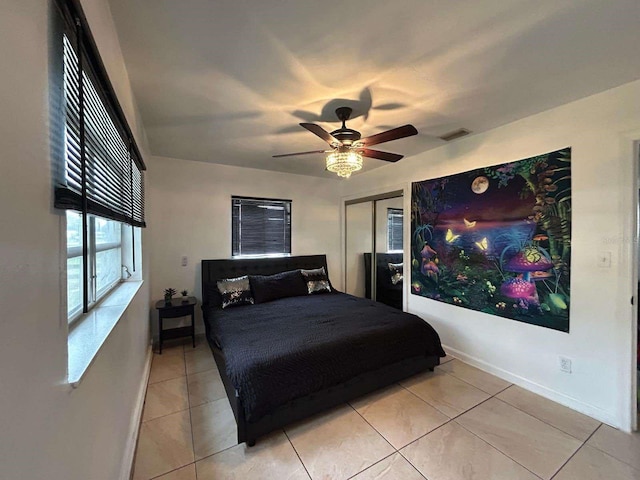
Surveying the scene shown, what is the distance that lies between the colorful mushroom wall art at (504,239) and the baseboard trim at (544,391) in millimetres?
551

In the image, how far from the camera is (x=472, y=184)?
2.77m

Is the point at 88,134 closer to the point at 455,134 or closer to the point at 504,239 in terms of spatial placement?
the point at 455,134

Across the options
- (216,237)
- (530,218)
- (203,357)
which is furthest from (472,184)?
(203,357)

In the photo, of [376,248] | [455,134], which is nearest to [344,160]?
[455,134]

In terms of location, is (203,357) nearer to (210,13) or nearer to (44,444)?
(44,444)

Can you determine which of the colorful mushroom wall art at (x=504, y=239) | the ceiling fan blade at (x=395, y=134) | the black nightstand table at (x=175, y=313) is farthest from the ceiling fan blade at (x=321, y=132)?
the black nightstand table at (x=175, y=313)

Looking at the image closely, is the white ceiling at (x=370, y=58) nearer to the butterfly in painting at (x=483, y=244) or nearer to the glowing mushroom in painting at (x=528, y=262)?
the butterfly in painting at (x=483, y=244)

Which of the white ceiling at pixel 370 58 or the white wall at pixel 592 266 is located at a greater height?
the white ceiling at pixel 370 58

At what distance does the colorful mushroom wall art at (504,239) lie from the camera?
2.22 meters

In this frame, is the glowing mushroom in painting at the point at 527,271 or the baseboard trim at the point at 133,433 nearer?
the baseboard trim at the point at 133,433

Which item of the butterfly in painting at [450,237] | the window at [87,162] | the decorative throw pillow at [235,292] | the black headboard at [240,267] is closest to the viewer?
the window at [87,162]

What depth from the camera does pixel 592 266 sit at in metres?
2.05

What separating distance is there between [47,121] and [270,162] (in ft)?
10.1

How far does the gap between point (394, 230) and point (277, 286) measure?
1899mm
